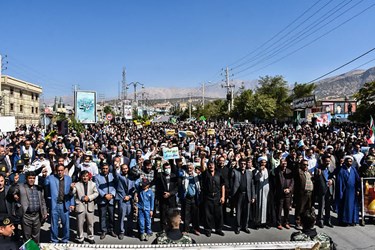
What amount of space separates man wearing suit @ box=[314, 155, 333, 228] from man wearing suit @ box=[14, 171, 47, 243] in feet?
18.3

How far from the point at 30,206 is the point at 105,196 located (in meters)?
1.46

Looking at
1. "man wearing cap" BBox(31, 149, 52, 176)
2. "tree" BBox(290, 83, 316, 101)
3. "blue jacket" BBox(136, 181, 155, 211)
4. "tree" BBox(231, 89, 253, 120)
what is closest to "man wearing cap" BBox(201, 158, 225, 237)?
"blue jacket" BBox(136, 181, 155, 211)

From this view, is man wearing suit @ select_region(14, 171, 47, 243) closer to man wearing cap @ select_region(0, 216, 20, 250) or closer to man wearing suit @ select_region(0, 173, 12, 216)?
man wearing suit @ select_region(0, 173, 12, 216)

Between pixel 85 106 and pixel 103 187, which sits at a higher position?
pixel 85 106

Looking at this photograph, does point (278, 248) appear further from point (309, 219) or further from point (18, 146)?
point (18, 146)

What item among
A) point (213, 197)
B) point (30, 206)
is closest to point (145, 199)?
point (213, 197)

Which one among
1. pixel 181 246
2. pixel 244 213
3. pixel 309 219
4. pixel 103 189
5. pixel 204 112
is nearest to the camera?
pixel 181 246

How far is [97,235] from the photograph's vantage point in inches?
276

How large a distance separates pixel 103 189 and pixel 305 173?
4.26 meters

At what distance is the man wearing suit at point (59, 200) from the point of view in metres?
6.30

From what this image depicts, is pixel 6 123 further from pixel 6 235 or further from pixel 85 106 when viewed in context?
pixel 85 106

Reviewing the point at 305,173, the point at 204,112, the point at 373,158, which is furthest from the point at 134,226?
the point at 204,112

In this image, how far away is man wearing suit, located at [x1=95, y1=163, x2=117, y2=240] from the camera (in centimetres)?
679

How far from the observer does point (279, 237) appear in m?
6.88
